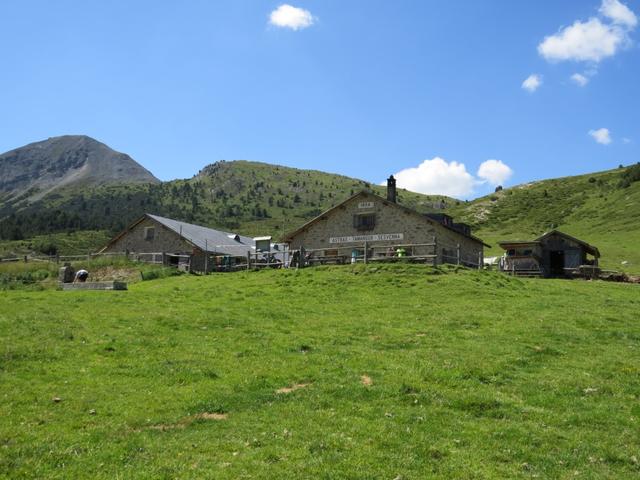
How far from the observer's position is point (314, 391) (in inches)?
488

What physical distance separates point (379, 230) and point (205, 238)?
21.2 m

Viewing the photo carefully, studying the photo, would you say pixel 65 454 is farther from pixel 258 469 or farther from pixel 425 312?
pixel 425 312

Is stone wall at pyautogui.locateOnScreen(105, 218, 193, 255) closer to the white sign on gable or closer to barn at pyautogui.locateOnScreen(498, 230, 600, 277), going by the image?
the white sign on gable

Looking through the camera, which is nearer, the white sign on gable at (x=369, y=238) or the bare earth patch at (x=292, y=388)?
the bare earth patch at (x=292, y=388)

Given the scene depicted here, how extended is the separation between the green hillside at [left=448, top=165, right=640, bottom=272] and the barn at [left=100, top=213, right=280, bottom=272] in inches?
1199

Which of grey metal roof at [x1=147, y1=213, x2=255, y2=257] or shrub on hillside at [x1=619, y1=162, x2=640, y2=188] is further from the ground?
shrub on hillside at [x1=619, y1=162, x2=640, y2=188]

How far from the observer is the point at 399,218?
140 feet

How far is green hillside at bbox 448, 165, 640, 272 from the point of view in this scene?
6469cm

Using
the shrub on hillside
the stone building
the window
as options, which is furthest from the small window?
the shrub on hillside

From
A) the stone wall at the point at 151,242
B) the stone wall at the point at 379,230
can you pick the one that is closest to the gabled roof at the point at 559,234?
the stone wall at the point at 379,230

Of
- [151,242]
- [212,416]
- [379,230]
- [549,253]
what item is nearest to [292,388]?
[212,416]

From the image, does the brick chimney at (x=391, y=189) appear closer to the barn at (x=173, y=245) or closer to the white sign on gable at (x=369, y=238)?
the white sign on gable at (x=369, y=238)

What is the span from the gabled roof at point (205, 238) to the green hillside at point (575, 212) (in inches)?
1124

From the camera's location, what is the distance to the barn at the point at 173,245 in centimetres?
5278
